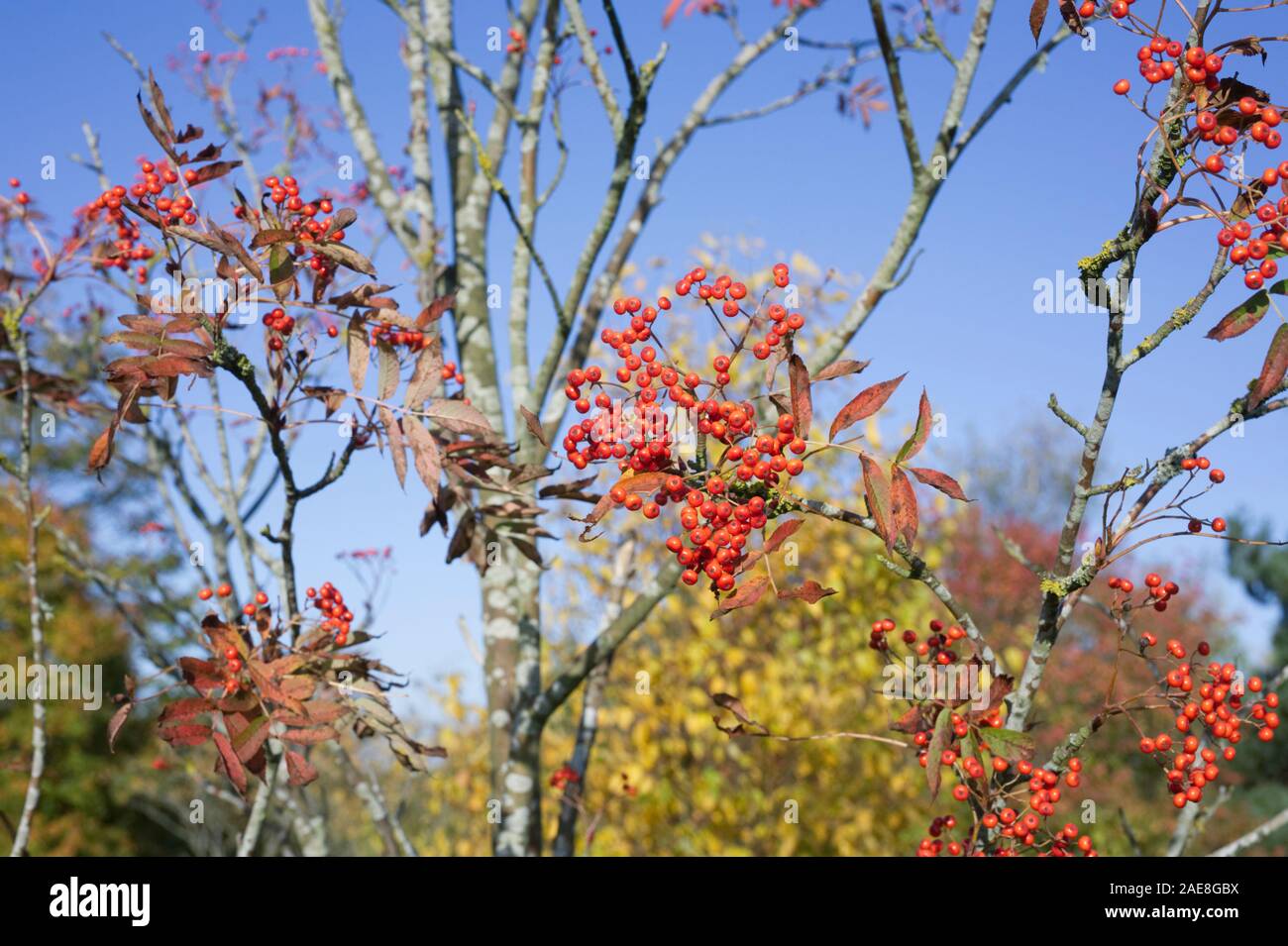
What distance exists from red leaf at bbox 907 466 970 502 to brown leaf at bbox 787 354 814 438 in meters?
0.17

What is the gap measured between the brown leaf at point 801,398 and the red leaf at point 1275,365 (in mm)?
655

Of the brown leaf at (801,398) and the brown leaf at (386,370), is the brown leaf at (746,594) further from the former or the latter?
the brown leaf at (386,370)

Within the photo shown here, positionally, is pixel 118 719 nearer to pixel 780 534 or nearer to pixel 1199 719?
pixel 780 534

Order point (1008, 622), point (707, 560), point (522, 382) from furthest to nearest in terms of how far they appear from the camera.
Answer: point (1008, 622), point (522, 382), point (707, 560)

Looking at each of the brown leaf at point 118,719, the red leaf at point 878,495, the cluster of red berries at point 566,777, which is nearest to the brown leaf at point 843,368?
the red leaf at point 878,495

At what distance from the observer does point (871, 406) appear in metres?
1.55

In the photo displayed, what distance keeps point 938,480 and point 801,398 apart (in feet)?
0.77

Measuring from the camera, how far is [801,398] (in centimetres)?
151

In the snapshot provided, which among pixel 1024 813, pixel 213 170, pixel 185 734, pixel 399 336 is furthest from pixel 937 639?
pixel 213 170

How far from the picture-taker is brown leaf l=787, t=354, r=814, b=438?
1.49m

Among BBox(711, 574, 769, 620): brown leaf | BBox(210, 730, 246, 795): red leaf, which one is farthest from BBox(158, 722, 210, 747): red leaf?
BBox(711, 574, 769, 620): brown leaf
